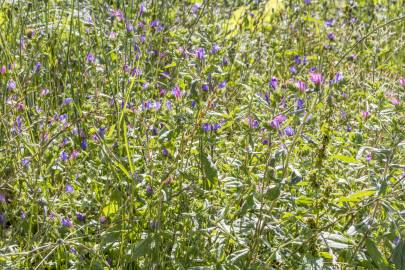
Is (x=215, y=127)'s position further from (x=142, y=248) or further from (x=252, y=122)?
(x=142, y=248)

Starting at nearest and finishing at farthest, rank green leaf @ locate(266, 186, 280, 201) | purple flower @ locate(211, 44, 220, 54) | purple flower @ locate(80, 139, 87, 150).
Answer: green leaf @ locate(266, 186, 280, 201) < purple flower @ locate(211, 44, 220, 54) < purple flower @ locate(80, 139, 87, 150)

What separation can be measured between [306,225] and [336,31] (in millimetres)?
2099

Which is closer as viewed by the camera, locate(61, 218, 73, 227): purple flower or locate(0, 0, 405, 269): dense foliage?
locate(0, 0, 405, 269): dense foliage

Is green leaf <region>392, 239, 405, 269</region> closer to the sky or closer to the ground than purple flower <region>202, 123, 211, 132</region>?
closer to the ground

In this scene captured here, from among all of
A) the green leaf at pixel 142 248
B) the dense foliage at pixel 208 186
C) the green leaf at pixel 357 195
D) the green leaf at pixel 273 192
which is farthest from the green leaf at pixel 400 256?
the green leaf at pixel 142 248

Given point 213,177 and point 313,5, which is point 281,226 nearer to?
point 213,177

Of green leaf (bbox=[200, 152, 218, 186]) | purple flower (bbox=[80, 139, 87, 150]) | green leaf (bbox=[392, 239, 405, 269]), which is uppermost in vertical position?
green leaf (bbox=[200, 152, 218, 186])

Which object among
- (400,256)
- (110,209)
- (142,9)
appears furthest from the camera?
(142,9)

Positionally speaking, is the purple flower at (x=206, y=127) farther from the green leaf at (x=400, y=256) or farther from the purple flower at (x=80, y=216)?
the green leaf at (x=400, y=256)

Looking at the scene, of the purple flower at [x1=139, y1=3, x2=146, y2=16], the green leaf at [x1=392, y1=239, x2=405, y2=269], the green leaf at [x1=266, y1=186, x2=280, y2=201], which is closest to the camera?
the green leaf at [x1=392, y1=239, x2=405, y2=269]

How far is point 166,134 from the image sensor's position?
5.34 feet

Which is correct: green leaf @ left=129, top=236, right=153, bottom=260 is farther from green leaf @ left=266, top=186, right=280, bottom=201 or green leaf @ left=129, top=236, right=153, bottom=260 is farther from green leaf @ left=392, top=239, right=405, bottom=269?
green leaf @ left=392, top=239, right=405, bottom=269

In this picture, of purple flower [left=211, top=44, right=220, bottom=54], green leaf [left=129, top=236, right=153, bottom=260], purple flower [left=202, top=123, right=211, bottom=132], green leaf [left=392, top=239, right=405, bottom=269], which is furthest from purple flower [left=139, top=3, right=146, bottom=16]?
green leaf [left=392, top=239, right=405, bottom=269]

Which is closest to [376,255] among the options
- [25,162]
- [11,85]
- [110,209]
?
[110,209]
